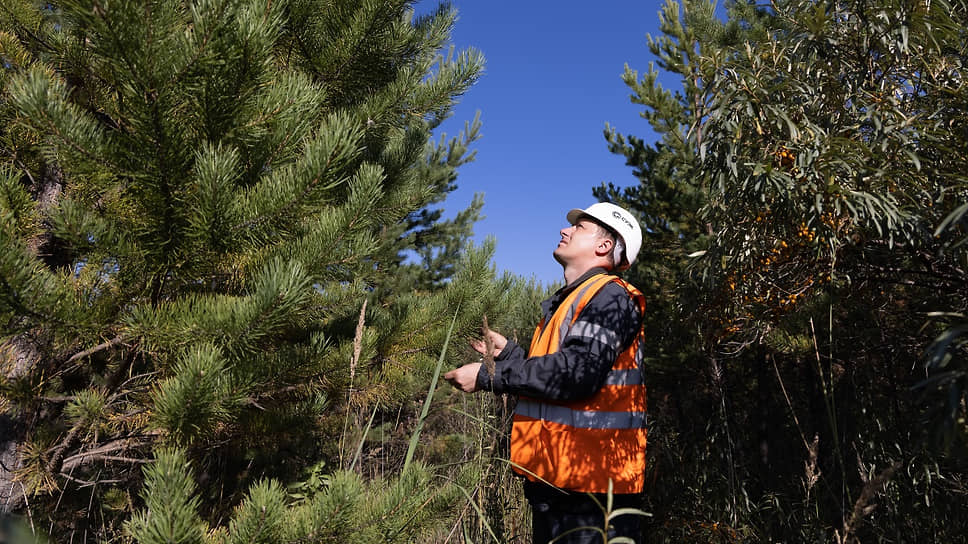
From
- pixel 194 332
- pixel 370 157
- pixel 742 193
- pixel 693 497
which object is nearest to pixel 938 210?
pixel 742 193

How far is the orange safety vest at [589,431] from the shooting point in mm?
1709

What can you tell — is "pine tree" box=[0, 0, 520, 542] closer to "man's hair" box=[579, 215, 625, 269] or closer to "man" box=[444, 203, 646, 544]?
"man" box=[444, 203, 646, 544]

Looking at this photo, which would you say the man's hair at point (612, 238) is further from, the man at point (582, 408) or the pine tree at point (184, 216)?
the pine tree at point (184, 216)

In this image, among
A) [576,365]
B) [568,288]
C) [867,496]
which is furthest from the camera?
[568,288]

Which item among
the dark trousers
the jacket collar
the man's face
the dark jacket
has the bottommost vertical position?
the dark trousers

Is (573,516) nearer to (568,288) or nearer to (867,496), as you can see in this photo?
(568,288)

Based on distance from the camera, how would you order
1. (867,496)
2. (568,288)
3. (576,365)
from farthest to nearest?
(568,288)
(576,365)
(867,496)

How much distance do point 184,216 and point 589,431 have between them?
1748mm

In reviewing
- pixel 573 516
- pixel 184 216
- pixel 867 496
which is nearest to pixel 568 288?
pixel 573 516

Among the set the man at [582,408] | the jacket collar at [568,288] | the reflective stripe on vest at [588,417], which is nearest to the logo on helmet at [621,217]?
the jacket collar at [568,288]

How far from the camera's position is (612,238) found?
214 centimetres

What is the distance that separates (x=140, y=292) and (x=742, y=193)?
2.48 meters

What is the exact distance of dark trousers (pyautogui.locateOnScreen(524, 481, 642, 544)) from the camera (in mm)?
1734

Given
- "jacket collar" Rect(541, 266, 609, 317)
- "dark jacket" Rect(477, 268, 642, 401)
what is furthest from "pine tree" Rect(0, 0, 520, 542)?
"jacket collar" Rect(541, 266, 609, 317)
